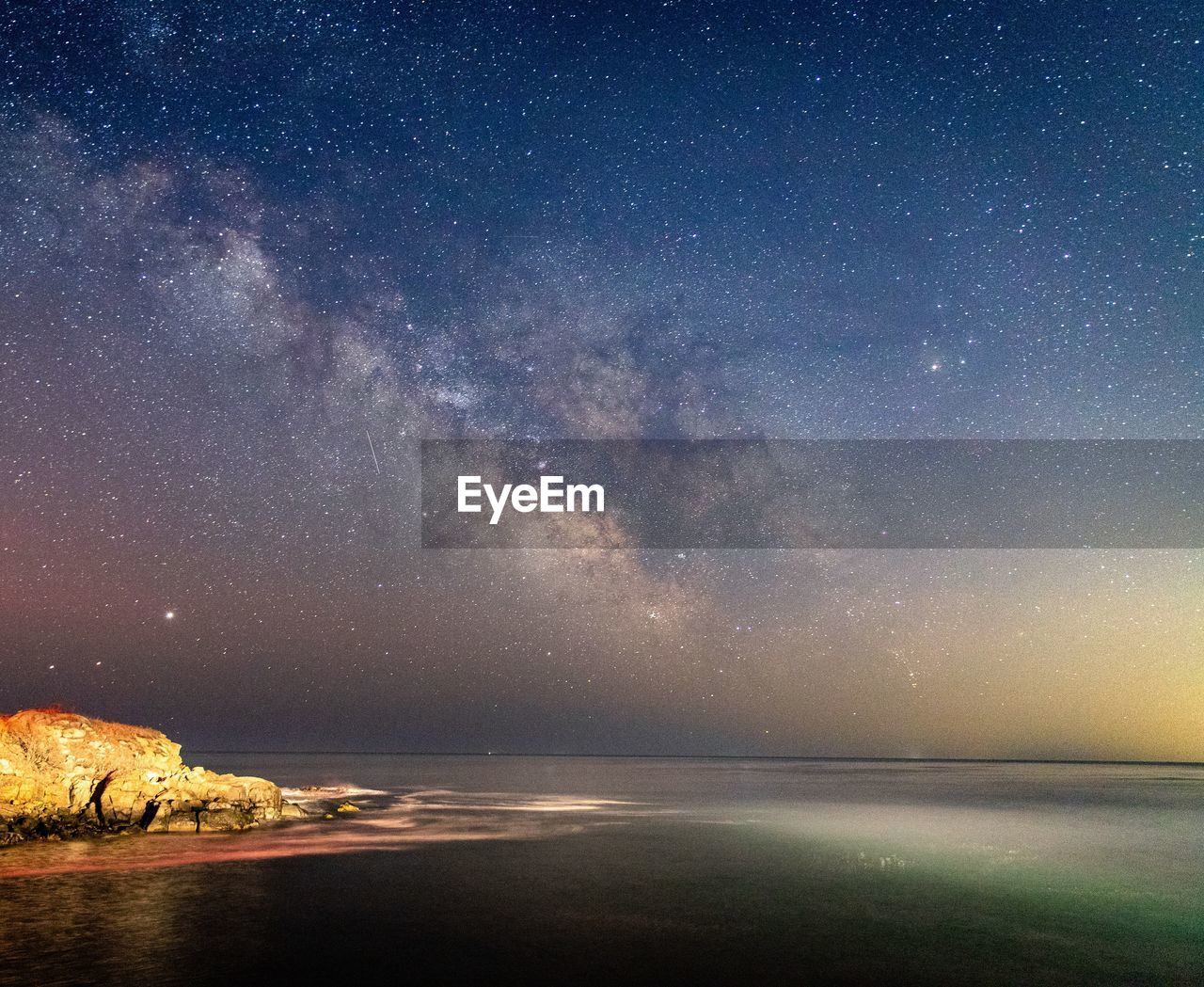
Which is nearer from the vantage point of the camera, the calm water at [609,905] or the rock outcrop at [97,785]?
the calm water at [609,905]

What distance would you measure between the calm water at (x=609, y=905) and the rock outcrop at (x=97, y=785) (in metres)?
2.37

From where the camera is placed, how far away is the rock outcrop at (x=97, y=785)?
1252 inches

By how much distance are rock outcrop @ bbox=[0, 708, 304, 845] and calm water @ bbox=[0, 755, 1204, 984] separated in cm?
237

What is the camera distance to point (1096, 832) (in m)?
42.5

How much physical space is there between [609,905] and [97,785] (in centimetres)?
2284

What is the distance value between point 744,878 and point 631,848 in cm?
772

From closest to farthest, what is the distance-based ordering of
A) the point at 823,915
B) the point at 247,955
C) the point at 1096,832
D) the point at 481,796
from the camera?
1. the point at 247,955
2. the point at 823,915
3. the point at 1096,832
4. the point at 481,796

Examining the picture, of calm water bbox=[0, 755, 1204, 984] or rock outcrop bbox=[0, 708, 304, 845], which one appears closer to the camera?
calm water bbox=[0, 755, 1204, 984]

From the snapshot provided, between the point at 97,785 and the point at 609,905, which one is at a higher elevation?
the point at 97,785

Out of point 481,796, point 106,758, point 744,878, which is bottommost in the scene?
point 481,796

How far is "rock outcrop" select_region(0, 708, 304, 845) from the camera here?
31812 mm

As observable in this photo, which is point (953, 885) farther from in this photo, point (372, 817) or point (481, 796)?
point (481, 796)

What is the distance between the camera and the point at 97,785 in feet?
110

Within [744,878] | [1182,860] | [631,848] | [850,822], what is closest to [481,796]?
[850,822]
